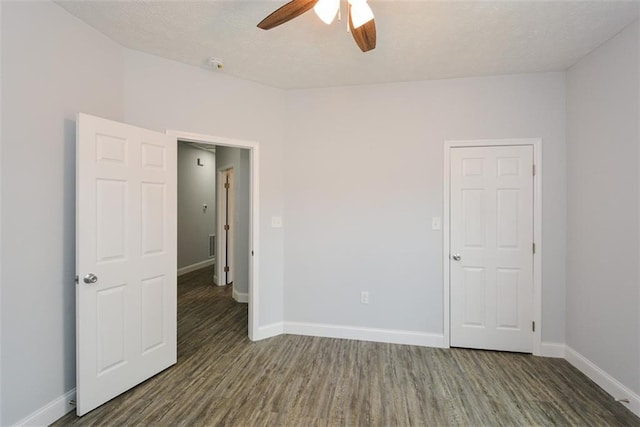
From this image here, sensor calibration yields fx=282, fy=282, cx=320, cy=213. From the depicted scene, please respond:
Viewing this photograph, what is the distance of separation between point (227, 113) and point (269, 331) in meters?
2.36

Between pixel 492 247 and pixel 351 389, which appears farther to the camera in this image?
pixel 492 247

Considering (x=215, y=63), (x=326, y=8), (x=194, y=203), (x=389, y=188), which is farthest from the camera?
(x=194, y=203)

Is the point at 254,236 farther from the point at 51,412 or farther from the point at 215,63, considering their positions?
the point at 51,412

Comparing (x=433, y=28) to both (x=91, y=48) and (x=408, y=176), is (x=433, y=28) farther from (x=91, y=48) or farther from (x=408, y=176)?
(x=91, y=48)

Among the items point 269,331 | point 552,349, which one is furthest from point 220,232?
point 552,349

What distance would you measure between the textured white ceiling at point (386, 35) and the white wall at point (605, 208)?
0.28 m

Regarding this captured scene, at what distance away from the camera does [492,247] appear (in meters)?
2.83

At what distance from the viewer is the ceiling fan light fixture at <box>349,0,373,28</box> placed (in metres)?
1.50

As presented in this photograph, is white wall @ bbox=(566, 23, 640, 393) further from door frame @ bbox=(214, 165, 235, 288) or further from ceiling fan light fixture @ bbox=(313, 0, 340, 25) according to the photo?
door frame @ bbox=(214, 165, 235, 288)

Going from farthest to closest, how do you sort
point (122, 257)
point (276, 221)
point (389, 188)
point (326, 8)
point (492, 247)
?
point (276, 221)
point (389, 188)
point (492, 247)
point (122, 257)
point (326, 8)

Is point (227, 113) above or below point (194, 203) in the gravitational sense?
above

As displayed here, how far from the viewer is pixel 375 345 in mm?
2945

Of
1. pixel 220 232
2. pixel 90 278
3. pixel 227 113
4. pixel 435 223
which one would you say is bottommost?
pixel 90 278

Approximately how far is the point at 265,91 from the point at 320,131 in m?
0.73
